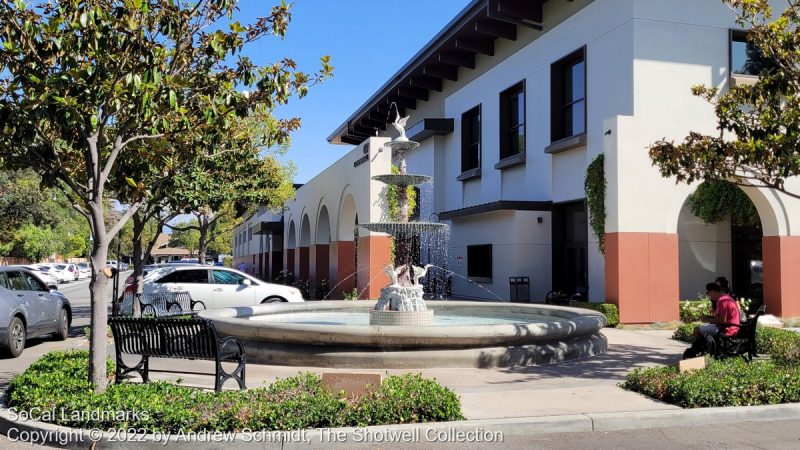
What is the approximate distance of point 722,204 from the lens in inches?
800

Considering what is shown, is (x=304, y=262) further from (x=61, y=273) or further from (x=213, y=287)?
(x=61, y=273)

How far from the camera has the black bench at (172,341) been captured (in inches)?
321

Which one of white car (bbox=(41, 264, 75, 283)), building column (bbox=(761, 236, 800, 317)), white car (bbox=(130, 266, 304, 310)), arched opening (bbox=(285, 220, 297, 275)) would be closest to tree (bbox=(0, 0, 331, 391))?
white car (bbox=(130, 266, 304, 310))

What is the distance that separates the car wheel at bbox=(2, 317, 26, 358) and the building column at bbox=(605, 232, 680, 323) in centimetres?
1270

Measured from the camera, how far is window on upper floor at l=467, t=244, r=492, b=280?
25531 mm

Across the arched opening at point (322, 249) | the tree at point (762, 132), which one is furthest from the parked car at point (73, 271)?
the tree at point (762, 132)

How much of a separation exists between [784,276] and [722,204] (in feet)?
9.91

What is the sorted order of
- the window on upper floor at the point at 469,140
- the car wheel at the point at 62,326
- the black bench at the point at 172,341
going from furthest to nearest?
the window on upper floor at the point at 469,140 → the car wheel at the point at 62,326 → the black bench at the point at 172,341

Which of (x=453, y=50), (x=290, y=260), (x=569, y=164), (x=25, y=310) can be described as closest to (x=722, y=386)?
(x=25, y=310)

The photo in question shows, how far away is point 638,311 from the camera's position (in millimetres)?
16922

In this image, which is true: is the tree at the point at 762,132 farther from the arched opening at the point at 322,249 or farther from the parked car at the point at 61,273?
the parked car at the point at 61,273

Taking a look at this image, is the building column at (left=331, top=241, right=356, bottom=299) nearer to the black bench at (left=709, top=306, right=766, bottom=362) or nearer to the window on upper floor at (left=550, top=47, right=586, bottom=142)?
the window on upper floor at (left=550, top=47, right=586, bottom=142)

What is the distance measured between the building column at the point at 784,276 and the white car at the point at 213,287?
1234cm

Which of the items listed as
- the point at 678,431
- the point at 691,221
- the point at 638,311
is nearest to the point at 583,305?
the point at 638,311
